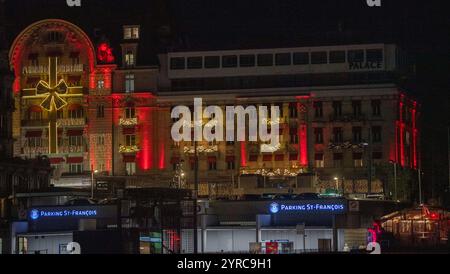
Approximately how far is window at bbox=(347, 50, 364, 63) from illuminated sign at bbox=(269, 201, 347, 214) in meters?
45.0

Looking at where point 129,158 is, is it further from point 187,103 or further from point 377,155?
point 377,155

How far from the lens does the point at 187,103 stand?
143m

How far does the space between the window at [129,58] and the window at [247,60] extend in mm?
13176

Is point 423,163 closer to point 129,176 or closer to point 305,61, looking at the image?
point 305,61

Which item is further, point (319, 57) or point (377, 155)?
point (319, 57)

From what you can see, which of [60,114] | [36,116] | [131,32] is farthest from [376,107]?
[36,116]

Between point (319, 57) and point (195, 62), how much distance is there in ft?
48.9

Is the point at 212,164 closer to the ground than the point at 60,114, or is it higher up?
closer to the ground

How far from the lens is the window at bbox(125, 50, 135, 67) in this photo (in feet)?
470

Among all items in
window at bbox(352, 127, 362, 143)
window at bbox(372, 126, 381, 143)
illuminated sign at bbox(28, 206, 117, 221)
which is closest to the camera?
illuminated sign at bbox(28, 206, 117, 221)

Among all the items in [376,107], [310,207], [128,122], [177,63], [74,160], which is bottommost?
[310,207]

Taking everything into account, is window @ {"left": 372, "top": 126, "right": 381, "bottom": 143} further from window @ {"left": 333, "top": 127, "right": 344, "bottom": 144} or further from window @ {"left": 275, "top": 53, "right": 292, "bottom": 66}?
window @ {"left": 275, "top": 53, "right": 292, "bottom": 66}

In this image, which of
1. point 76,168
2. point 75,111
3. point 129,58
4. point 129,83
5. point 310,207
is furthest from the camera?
point 129,83

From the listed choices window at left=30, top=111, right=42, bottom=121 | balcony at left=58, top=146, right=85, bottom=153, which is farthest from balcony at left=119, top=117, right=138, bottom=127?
window at left=30, top=111, right=42, bottom=121
